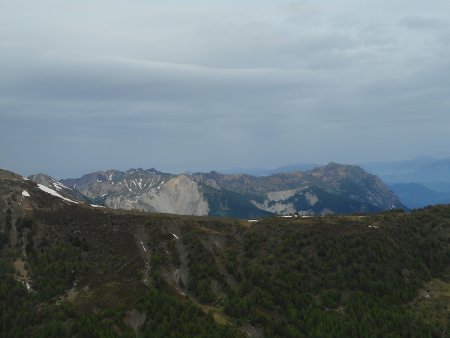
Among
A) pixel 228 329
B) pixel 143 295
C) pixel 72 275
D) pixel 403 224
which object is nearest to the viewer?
pixel 228 329

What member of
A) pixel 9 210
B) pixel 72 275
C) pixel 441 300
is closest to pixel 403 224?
pixel 441 300

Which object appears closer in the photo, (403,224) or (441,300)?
(441,300)

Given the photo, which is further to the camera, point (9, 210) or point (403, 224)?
point (403, 224)

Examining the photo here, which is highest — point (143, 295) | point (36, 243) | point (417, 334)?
point (36, 243)

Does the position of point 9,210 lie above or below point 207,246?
above

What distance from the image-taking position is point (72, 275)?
144 metres

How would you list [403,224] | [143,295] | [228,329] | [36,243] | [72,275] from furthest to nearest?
[403,224], [36,243], [72,275], [143,295], [228,329]

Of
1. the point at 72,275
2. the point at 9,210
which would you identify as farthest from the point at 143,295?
the point at 9,210

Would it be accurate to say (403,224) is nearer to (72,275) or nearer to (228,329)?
(228,329)

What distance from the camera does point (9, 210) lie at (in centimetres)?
16875

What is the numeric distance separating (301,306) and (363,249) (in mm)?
39478

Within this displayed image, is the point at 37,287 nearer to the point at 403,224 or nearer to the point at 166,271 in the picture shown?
the point at 166,271

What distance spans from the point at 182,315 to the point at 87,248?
47.9 m

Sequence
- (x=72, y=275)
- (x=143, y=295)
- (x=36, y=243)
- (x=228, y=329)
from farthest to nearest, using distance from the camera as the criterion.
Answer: (x=36, y=243), (x=72, y=275), (x=143, y=295), (x=228, y=329)
